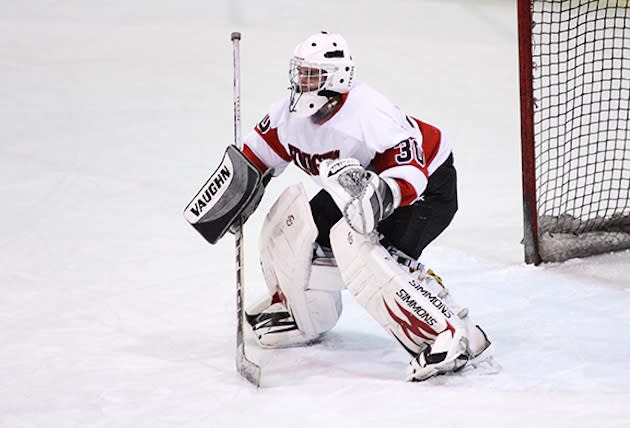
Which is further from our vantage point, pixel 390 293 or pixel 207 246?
pixel 207 246

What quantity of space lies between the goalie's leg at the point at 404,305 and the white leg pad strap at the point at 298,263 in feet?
0.40

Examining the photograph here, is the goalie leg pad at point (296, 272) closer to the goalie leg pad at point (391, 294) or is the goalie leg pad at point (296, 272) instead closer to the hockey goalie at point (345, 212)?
the hockey goalie at point (345, 212)

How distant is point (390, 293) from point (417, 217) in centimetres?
30

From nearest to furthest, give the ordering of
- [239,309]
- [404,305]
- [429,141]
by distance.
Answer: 1. [404,305]
2. [239,309]
3. [429,141]

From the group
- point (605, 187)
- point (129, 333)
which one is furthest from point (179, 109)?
point (129, 333)

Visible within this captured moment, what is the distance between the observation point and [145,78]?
20.4 feet

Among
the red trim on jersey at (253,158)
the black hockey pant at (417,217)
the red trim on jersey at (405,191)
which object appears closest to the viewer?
the red trim on jersey at (405,191)

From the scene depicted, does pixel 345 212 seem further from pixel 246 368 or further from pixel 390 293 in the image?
pixel 246 368

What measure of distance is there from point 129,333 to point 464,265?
127 cm

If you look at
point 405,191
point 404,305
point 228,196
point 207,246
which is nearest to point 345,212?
point 405,191

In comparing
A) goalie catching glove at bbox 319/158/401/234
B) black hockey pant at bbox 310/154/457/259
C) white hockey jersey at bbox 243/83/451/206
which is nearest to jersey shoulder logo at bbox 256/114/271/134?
white hockey jersey at bbox 243/83/451/206

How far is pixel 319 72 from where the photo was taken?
3.12m

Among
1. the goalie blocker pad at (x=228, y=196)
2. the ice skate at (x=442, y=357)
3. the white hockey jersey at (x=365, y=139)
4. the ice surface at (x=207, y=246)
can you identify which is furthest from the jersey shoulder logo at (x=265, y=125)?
the ice skate at (x=442, y=357)

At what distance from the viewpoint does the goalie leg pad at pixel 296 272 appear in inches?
129
